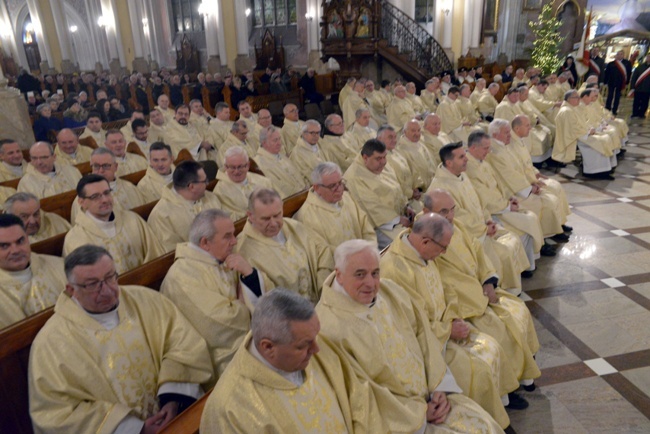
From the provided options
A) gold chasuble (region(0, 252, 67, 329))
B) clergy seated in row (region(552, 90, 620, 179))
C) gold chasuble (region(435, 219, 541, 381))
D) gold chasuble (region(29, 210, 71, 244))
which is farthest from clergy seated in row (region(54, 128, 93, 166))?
clergy seated in row (region(552, 90, 620, 179))

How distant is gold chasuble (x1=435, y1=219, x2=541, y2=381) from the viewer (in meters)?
3.32

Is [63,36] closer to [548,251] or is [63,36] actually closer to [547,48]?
[547,48]

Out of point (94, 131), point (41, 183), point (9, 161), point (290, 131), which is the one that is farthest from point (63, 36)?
point (41, 183)

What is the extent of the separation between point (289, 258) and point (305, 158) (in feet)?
10.1

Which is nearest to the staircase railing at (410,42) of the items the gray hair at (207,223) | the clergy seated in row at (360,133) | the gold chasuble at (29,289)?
the clergy seated in row at (360,133)

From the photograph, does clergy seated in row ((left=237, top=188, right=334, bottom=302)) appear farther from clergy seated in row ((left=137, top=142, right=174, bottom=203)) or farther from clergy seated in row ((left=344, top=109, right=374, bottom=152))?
clergy seated in row ((left=344, top=109, right=374, bottom=152))

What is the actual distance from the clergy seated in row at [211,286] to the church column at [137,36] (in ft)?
73.5

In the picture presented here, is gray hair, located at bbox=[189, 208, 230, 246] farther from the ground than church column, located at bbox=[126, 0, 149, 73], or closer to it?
closer to it

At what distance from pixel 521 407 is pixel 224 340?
2008mm

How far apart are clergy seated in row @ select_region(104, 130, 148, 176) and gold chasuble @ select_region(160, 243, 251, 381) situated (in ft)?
12.3

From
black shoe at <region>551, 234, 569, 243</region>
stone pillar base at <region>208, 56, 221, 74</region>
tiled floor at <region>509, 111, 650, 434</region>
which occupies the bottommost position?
tiled floor at <region>509, 111, 650, 434</region>

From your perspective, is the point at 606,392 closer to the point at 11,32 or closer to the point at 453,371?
the point at 453,371

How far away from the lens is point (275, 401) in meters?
1.95

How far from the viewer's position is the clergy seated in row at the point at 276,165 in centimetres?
586
